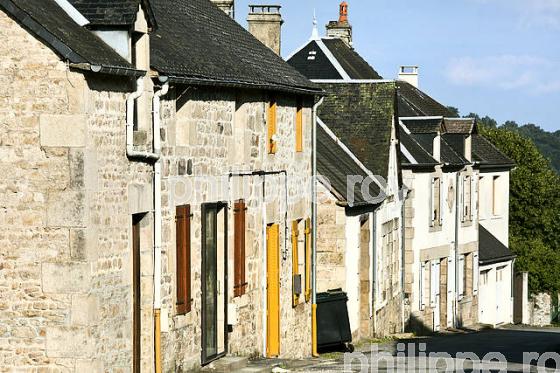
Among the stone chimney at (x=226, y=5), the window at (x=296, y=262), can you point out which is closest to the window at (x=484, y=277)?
the window at (x=296, y=262)

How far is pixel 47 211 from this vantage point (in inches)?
599

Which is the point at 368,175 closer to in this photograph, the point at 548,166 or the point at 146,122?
the point at 146,122

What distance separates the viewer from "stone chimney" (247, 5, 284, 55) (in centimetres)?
2959

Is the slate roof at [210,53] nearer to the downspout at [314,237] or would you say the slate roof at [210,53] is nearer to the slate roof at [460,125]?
the downspout at [314,237]

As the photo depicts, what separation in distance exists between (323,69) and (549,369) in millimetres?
17520

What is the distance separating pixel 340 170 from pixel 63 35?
15.9 meters

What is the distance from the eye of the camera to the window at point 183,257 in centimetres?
1855

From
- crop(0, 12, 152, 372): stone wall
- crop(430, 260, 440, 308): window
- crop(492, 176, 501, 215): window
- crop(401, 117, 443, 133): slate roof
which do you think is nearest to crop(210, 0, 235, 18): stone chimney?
crop(0, 12, 152, 372): stone wall

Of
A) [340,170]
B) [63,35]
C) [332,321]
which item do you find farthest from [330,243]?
[63,35]

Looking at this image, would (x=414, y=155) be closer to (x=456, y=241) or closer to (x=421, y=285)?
(x=421, y=285)

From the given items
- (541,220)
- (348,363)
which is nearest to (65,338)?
(348,363)

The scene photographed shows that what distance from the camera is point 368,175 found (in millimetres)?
32219

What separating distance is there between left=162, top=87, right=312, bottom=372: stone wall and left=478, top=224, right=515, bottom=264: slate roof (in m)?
Answer: 21.9

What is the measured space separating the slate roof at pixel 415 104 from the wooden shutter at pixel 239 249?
20.7 meters
